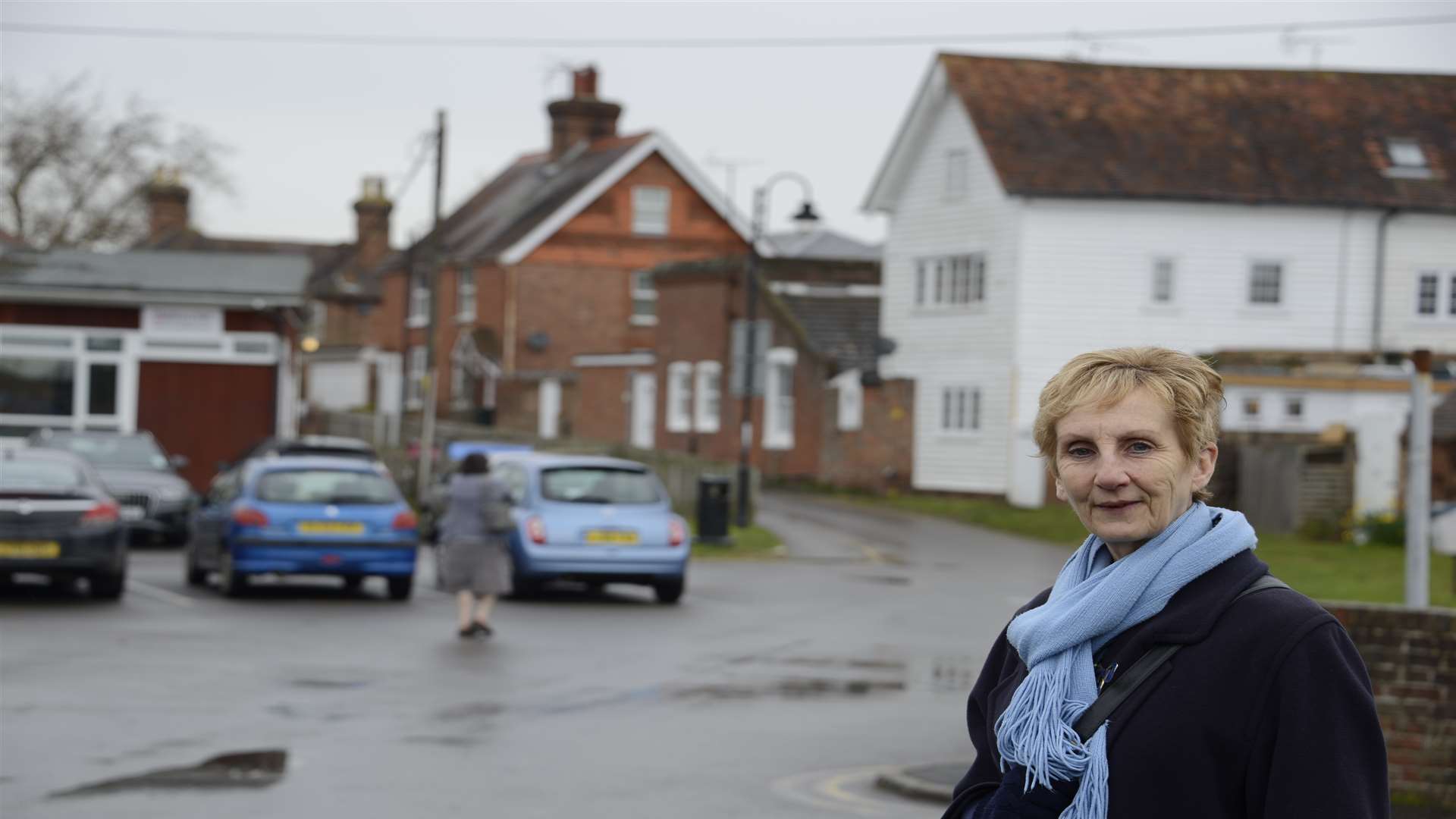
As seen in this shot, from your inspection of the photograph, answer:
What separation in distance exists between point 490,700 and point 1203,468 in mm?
9772

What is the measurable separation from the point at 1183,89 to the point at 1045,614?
39.5 meters

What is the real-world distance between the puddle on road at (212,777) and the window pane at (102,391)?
26.1m

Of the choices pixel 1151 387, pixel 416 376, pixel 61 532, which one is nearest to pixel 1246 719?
pixel 1151 387

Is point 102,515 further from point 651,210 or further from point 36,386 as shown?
point 651,210

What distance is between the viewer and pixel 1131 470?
127 inches

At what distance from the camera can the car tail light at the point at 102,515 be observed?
719 inches

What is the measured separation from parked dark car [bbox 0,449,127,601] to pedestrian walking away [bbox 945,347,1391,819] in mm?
16093

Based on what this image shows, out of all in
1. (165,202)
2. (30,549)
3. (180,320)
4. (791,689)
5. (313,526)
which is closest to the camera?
(791,689)

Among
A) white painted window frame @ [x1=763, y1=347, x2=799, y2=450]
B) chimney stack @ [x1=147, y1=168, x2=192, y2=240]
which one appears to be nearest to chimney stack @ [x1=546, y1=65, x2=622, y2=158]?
chimney stack @ [x1=147, y1=168, x2=192, y2=240]

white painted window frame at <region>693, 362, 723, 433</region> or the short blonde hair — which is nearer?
the short blonde hair

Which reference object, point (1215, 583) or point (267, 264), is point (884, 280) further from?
point (1215, 583)

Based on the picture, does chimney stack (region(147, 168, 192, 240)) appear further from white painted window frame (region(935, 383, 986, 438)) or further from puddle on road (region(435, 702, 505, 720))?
puddle on road (region(435, 702, 505, 720))

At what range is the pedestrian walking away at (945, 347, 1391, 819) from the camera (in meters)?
2.97

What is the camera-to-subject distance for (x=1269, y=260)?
128 ft
